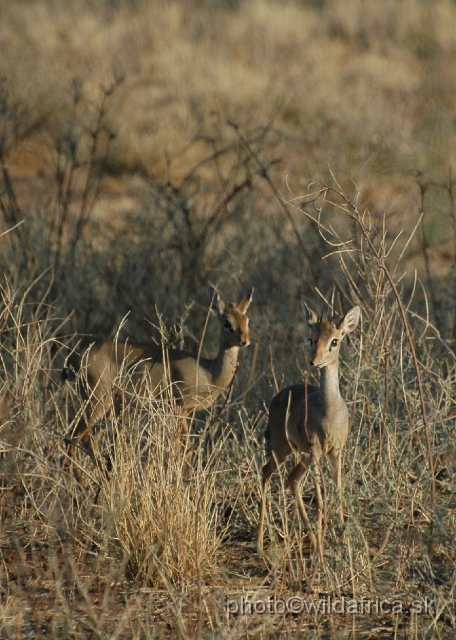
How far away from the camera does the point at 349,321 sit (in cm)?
495

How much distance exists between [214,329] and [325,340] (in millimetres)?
3663

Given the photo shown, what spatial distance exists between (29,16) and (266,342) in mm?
17448

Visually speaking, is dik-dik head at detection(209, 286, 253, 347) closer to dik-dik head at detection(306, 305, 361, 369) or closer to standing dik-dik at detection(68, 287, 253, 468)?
standing dik-dik at detection(68, 287, 253, 468)

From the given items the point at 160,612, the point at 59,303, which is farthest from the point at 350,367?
the point at 59,303

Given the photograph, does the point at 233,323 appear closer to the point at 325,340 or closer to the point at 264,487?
the point at 264,487

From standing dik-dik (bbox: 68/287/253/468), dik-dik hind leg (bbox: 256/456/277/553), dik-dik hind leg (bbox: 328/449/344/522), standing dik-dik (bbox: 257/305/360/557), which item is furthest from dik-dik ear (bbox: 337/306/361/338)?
standing dik-dik (bbox: 68/287/253/468)

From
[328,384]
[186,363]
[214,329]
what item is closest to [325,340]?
[328,384]

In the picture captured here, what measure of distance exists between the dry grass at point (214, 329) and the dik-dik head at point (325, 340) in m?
0.32

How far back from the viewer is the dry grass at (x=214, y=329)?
4.24m

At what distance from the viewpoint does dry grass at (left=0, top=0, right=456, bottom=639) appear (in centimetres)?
424

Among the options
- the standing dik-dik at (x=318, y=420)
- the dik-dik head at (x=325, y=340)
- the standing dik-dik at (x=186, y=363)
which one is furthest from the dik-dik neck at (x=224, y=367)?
the dik-dik head at (x=325, y=340)

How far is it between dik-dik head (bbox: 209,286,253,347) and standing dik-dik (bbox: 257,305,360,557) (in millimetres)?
1747

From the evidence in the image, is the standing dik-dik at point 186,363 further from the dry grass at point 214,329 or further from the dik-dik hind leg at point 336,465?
the dik-dik hind leg at point 336,465

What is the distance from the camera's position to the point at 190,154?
14.6 metres
